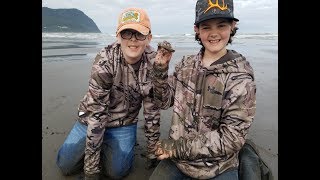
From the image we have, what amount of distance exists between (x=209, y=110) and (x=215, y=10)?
0.90m

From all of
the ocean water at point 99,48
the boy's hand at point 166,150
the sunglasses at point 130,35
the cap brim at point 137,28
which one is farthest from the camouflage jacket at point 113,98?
the ocean water at point 99,48

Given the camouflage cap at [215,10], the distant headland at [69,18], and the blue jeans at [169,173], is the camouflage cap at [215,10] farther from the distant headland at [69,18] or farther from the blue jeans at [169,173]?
the distant headland at [69,18]

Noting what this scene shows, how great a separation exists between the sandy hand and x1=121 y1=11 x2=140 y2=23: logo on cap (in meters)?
0.85

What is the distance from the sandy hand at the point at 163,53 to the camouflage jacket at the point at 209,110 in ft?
0.39

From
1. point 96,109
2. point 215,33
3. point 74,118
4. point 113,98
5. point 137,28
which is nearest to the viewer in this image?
point 215,33

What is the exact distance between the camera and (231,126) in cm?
295

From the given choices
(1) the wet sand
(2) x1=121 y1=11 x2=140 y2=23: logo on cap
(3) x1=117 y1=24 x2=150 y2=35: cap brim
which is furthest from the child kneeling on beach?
(1) the wet sand

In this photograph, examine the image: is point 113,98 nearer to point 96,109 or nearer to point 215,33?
point 96,109

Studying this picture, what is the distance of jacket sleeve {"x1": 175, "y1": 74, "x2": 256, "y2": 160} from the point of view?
2945 mm

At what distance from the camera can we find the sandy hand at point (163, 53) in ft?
9.41

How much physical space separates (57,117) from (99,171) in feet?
7.09

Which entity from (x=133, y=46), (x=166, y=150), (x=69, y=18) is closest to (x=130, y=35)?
(x=133, y=46)
